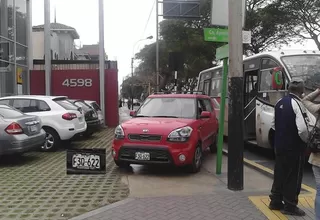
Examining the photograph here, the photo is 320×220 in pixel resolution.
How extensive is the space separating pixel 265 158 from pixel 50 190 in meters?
5.78

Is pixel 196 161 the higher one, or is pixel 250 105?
pixel 250 105

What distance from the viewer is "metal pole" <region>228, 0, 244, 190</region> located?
6.61 m

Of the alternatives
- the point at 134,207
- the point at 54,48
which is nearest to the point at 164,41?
the point at 54,48

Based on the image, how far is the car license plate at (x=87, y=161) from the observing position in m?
7.24

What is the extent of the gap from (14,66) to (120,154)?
12.7 m

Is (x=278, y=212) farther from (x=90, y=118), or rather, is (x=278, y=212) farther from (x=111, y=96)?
(x=111, y=96)

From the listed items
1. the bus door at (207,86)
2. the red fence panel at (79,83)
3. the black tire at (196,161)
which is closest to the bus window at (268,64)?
the black tire at (196,161)

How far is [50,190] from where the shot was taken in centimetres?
681

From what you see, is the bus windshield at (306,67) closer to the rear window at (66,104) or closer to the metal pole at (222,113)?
the metal pole at (222,113)

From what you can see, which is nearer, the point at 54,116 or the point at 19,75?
the point at 54,116

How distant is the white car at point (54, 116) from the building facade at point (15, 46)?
21.0 ft

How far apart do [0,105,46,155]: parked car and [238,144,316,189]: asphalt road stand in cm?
539

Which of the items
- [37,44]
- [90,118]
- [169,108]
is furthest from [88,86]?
[37,44]

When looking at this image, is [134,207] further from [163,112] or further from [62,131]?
[62,131]
